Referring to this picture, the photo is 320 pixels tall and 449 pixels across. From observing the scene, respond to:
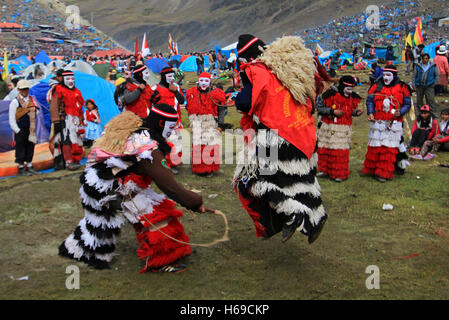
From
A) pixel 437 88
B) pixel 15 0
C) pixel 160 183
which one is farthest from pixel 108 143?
pixel 15 0

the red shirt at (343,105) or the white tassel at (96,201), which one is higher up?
the red shirt at (343,105)

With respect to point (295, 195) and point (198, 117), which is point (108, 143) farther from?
point (198, 117)

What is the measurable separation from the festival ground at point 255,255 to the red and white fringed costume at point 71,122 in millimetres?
1504

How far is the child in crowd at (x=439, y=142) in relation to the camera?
9469mm

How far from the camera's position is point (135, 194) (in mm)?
4160

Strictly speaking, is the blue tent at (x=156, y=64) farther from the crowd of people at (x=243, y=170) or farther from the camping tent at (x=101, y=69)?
the crowd of people at (x=243, y=170)

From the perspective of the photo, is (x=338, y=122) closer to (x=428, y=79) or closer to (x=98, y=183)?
(x=98, y=183)

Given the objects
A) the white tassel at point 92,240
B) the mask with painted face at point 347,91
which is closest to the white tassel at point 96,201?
the white tassel at point 92,240

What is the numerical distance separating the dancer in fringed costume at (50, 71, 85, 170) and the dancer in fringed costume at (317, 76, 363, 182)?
16.1 feet

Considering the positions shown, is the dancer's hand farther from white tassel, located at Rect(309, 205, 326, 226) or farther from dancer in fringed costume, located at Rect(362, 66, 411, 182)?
white tassel, located at Rect(309, 205, 326, 226)

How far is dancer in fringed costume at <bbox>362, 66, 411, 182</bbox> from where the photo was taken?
7.44 metres

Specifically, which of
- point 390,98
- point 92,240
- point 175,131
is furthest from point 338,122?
point 92,240

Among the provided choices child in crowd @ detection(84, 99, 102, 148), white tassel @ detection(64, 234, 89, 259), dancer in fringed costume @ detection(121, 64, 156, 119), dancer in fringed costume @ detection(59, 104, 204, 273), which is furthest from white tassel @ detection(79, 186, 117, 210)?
child in crowd @ detection(84, 99, 102, 148)

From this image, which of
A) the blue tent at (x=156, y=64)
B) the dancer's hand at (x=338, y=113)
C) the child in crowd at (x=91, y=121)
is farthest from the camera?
the blue tent at (x=156, y=64)
